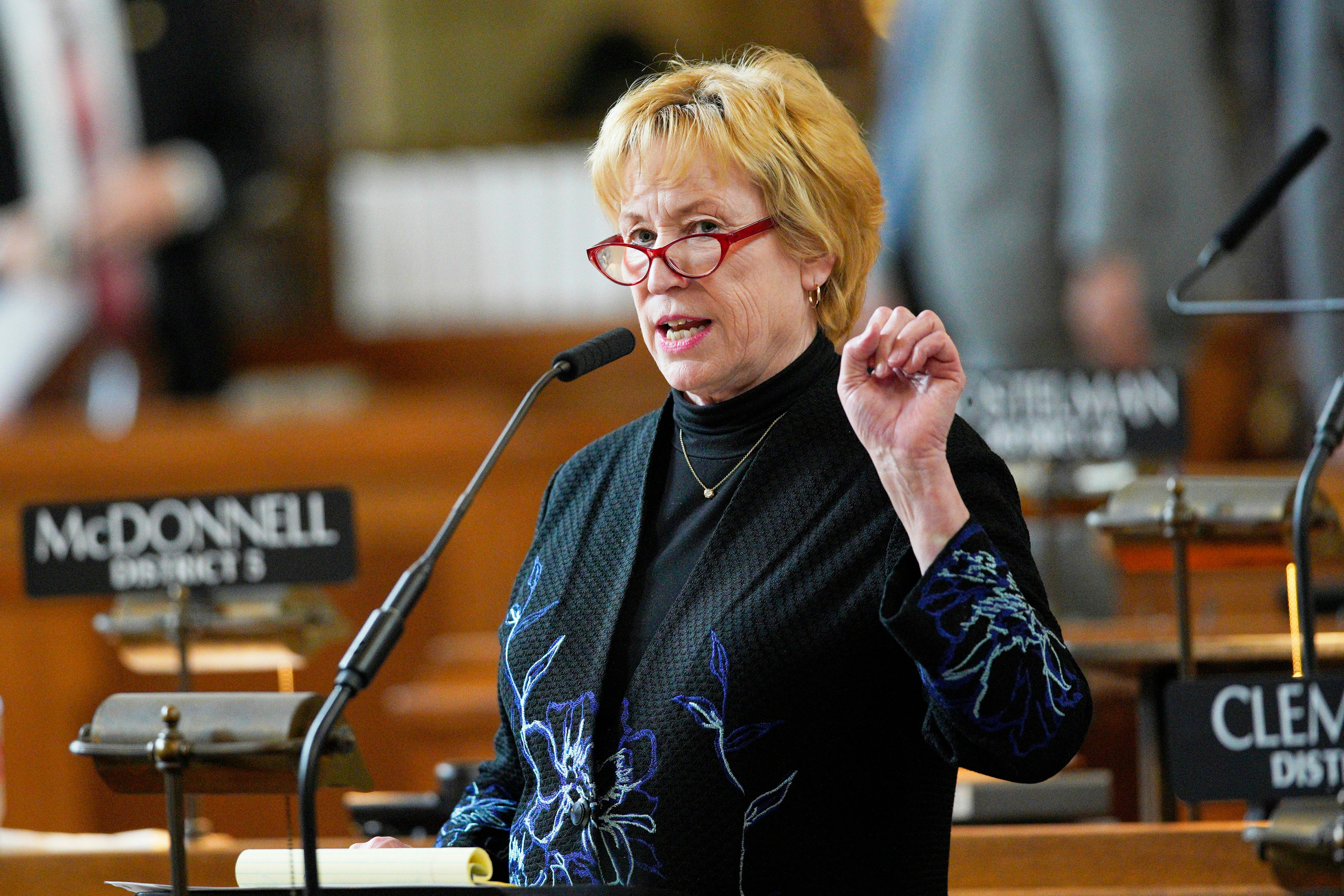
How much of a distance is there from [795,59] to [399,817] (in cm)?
108

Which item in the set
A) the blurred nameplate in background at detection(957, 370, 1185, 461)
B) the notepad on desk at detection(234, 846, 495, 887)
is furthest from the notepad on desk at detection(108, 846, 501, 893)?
the blurred nameplate in background at detection(957, 370, 1185, 461)

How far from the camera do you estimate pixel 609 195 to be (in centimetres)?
164

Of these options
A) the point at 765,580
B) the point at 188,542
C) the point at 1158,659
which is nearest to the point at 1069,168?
the point at 1158,659

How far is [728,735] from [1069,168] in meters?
2.81

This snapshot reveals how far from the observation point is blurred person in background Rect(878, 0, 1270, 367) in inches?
146

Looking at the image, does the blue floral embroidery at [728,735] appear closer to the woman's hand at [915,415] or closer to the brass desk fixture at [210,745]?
the woman's hand at [915,415]

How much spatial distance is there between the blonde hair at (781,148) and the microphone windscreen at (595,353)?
0.47 feet

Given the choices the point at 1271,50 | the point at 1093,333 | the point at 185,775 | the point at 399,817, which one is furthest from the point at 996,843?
the point at 1271,50

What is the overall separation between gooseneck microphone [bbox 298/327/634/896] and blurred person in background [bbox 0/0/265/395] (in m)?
3.37

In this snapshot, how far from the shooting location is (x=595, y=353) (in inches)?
61.9

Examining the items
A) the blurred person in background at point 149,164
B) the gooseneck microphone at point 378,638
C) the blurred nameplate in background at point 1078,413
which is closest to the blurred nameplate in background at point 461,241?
the blurred person in background at point 149,164

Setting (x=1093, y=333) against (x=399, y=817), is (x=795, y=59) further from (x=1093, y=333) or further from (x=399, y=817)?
(x=1093, y=333)

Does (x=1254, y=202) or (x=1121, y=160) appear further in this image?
(x=1121, y=160)

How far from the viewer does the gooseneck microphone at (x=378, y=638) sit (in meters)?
1.16
